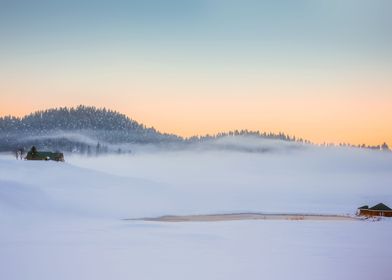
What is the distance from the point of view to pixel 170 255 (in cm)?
2844

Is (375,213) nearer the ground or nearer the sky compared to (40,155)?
nearer the ground

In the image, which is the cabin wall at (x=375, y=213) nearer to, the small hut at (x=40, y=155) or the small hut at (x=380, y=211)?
the small hut at (x=380, y=211)

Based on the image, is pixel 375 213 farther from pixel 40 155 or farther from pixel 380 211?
pixel 40 155

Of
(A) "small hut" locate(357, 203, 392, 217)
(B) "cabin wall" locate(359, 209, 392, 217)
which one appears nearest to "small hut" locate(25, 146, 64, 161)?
(B) "cabin wall" locate(359, 209, 392, 217)

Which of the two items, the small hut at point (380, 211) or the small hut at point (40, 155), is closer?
the small hut at point (380, 211)

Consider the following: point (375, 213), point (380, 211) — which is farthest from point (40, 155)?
point (380, 211)

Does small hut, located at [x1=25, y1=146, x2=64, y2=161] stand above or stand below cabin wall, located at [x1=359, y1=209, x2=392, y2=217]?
above

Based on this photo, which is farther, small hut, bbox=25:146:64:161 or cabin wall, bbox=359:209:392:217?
small hut, bbox=25:146:64:161

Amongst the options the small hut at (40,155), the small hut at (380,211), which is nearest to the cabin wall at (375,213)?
the small hut at (380,211)

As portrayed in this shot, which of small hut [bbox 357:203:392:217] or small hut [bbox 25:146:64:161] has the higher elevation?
small hut [bbox 25:146:64:161]

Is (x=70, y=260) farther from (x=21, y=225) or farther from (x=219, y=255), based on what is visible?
(x=21, y=225)

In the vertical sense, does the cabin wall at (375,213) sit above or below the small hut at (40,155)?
below

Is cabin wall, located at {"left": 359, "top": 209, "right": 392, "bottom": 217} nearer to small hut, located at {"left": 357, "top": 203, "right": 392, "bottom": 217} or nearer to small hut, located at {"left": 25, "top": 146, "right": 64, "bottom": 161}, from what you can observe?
small hut, located at {"left": 357, "top": 203, "right": 392, "bottom": 217}

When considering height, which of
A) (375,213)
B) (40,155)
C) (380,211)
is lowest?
(375,213)
